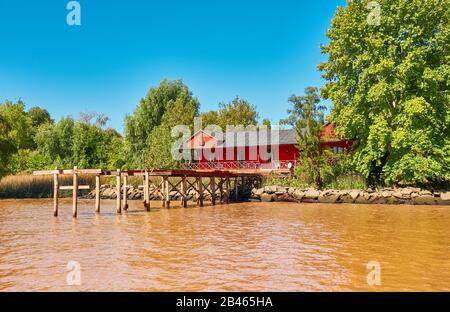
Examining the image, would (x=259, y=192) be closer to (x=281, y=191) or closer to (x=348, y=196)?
(x=281, y=191)

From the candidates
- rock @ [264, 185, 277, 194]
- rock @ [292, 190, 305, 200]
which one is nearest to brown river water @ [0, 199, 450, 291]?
rock @ [292, 190, 305, 200]

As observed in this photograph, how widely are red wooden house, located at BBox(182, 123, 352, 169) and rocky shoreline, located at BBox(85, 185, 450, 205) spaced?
8377 millimetres

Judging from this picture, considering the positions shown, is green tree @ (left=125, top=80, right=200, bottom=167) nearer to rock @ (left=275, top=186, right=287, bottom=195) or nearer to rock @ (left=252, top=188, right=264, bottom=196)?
rock @ (left=252, top=188, right=264, bottom=196)

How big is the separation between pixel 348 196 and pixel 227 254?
20755 mm

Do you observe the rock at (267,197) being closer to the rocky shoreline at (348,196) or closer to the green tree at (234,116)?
the rocky shoreline at (348,196)

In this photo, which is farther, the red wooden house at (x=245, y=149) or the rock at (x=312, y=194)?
the red wooden house at (x=245, y=149)

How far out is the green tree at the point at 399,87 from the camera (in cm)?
2820

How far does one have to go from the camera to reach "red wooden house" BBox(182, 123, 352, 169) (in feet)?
146

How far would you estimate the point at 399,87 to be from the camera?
2861 centimetres

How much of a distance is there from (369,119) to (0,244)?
2578 centimetres

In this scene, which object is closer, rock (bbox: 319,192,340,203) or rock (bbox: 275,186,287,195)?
rock (bbox: 319,192,340,203)

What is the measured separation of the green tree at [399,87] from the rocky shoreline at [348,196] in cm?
113
